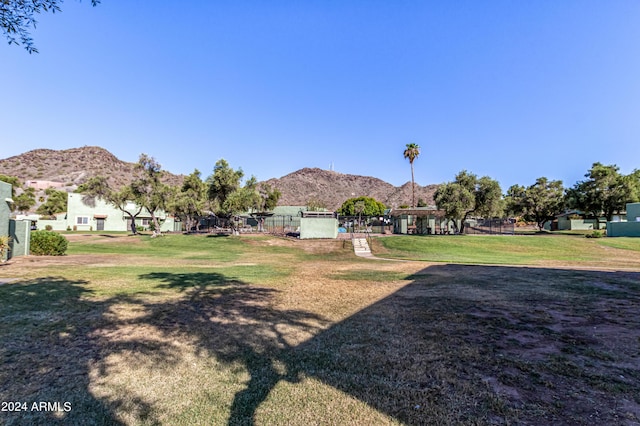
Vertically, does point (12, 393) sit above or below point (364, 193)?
below

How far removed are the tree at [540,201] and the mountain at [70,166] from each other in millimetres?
103152

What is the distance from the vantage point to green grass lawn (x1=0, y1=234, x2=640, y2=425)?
306 centimetres

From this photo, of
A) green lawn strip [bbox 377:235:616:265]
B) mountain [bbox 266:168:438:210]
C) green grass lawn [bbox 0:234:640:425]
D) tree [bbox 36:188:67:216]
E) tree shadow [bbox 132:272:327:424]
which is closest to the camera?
green grass lawn [bbox 0:234:640:425]

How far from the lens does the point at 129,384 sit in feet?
11.7

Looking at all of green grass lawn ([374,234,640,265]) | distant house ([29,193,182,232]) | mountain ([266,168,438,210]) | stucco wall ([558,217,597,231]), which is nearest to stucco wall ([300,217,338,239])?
green grass lawn ([374,234,640,265])

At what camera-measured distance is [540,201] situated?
47406mm

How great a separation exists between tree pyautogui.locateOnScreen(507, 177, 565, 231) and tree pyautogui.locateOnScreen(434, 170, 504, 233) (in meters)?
17.8

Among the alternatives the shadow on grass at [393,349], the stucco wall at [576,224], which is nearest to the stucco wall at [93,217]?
the shadow on grass at [393,349]

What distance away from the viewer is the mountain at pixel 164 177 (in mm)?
99312

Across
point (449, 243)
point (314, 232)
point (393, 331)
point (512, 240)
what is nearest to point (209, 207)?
point (314, 232)

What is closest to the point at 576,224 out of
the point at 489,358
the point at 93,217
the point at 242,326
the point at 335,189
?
the point at 489,358

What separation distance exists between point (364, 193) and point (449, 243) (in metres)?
113

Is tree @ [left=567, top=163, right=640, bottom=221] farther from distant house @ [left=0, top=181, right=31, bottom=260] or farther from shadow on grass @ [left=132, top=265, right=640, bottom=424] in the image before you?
distant house @ [left=0, top=181, right=31, bottom=260]

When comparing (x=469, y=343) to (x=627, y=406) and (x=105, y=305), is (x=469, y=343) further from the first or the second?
(x=105, y=305)
